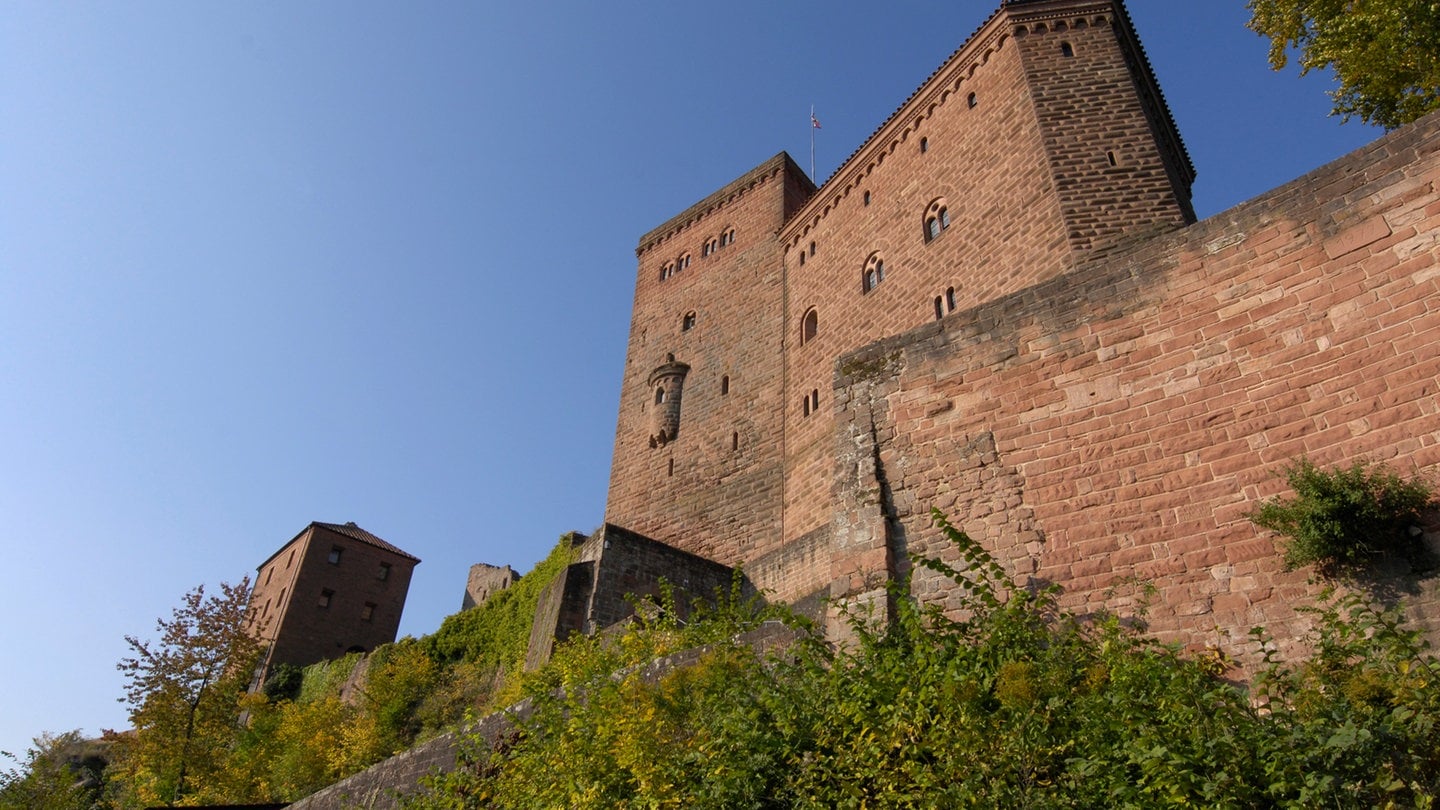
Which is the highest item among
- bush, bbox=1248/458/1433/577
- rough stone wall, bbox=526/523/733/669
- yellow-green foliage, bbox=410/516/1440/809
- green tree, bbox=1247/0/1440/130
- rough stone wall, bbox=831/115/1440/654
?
green tree, bbox=1247/0/1440/130

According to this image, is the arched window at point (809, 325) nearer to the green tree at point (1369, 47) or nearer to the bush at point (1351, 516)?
the green tree at point (1369, 47)

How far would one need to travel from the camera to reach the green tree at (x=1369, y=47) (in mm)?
12297

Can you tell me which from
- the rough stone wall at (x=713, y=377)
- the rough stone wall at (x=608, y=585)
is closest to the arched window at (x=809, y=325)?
the rough stone wall at (x=713, y=377)

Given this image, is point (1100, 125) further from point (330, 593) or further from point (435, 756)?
point (330, 593)

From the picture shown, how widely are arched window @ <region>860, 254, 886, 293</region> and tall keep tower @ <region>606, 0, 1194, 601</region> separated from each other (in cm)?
5

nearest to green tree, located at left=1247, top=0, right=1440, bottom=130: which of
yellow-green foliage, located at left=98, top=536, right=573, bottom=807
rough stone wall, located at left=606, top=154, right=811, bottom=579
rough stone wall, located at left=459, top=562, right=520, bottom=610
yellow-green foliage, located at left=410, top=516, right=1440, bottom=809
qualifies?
yellow-green foliage, located at left=410, top=516, right=1440, bottom=809

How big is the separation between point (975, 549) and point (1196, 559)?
1.51 metres

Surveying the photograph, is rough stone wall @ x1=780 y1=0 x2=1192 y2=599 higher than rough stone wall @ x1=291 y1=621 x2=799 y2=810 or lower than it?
higher

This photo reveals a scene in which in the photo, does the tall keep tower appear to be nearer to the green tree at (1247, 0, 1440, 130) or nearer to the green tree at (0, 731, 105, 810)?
the green tree at (1247, 0, 1440, 130)

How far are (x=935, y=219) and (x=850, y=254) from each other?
125 inches

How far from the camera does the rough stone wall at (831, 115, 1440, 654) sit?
20.3 ft

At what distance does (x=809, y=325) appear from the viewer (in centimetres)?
2241

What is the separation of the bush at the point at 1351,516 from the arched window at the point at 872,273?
14.0 meters

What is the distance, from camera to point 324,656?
35.9 m
